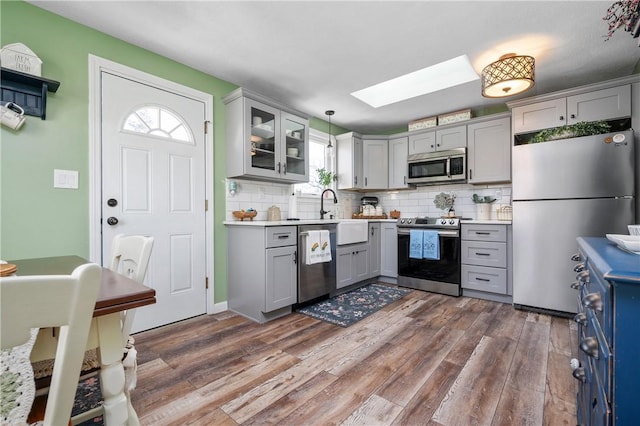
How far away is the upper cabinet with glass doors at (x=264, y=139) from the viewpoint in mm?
2938

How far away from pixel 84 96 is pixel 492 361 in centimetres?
349

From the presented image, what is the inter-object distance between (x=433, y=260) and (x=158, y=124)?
11.0ft

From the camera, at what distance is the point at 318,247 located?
313cm

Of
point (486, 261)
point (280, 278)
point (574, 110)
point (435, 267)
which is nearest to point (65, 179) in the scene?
point (280, 278)

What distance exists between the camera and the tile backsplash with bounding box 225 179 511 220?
3.30 meters

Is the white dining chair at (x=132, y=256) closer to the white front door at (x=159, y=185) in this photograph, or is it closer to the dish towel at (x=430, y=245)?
the white front door at (x=159, y=185)

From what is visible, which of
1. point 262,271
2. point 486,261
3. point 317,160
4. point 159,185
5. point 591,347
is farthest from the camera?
point 317,160

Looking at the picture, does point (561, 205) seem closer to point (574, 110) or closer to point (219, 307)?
point (574, 110)

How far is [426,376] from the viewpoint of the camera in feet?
5.92

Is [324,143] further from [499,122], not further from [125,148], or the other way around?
[125,148]

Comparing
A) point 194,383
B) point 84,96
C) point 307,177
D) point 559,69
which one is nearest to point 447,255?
point 307,177

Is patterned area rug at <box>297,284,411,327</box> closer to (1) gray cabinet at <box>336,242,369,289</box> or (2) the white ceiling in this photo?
(1) gray cabinet at <box>336,242,369,289</box>

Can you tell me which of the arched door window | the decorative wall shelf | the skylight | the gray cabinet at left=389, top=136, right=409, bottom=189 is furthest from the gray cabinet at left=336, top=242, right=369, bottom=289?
the decorative wall shelf

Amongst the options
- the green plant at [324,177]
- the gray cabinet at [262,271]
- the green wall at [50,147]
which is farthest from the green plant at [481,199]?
the green wall at [50,147]
